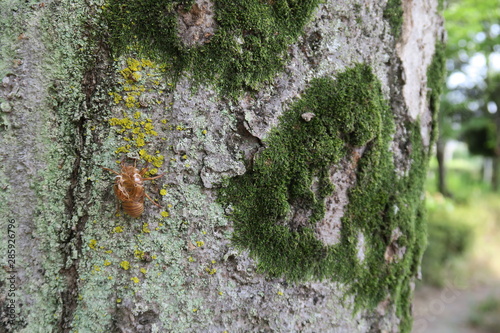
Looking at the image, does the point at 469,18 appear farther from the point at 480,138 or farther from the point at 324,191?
the point at 324,191

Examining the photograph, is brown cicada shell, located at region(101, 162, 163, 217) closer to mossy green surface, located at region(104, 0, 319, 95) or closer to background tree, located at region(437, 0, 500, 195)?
mossy green surface, located at region(104, 0, 319, 95)

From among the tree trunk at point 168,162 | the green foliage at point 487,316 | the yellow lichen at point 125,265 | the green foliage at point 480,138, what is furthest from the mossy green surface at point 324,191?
the green foliage at point 480,138

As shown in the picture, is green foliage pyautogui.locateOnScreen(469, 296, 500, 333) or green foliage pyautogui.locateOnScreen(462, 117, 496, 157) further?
green foliage pyautogui.locateOnScreen(462, 117, 496, 157)

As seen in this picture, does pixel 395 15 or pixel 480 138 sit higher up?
pixel 395 15

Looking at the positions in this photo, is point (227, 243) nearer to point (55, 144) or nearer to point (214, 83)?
point (214, 83)

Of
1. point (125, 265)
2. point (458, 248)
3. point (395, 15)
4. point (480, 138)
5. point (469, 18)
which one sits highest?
point (469, 18)

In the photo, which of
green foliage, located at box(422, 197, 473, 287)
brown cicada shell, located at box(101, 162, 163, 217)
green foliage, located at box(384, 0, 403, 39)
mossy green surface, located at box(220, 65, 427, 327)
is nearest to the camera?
brown cicada shell, located at box(101, 162, 163, 217)

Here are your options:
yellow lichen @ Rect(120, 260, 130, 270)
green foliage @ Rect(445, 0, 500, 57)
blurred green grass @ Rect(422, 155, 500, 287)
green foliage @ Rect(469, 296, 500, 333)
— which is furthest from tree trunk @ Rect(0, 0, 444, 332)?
green foliage @ Rect(445, 0, 500, 57)

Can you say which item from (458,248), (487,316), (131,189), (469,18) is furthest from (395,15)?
(469,18)
